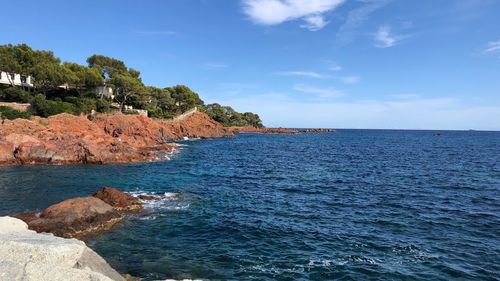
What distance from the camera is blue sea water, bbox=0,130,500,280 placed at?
18.8 m

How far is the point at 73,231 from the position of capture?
22.5 meters

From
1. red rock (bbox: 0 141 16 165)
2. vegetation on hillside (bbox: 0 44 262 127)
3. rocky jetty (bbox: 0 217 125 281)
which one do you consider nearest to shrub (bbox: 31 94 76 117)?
vegetation on hillside (bbox: 0 44 262 127)

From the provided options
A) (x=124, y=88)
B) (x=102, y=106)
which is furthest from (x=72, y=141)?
(x=124, y=88)

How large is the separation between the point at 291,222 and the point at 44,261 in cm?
1788

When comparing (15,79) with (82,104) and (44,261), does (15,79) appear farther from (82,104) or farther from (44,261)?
(44,261)

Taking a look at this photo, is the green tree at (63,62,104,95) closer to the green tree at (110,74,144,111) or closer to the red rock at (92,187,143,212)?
the green tree at (110,74,144,111)

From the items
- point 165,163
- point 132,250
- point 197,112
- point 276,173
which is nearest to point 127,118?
point 165,163

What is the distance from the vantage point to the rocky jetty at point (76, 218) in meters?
22.4

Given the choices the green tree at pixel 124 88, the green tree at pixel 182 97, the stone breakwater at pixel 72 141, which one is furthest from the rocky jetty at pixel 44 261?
the green tree at pixel 182 97

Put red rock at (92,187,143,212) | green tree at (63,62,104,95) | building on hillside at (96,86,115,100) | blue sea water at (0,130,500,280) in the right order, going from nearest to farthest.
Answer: blue sea water at (0,130,500,280), red rock at (92,187,143,212), green tree at (63,62,104,95), building on hillside at (96,86,115,100)

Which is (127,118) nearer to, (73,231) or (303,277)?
(73,231)

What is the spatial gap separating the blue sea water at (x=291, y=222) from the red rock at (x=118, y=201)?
5.12 feet

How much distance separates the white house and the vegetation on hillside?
63.0 inches

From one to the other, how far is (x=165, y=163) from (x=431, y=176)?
122 feet
